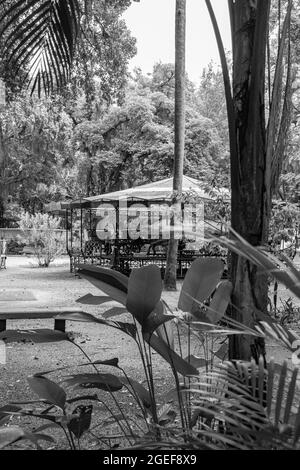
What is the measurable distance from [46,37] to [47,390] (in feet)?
5.30

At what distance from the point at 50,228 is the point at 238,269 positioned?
49.0 feet

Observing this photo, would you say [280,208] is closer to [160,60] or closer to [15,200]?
[160,60]

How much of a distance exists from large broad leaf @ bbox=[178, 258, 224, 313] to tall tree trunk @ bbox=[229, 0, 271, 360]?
8.4 inches

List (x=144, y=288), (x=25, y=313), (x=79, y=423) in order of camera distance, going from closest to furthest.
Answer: (x=144, y=288) < (x=79, y=423) < (x=25, y=313)

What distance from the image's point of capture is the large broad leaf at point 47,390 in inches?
59.7

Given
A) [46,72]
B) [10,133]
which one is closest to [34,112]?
[10,133]

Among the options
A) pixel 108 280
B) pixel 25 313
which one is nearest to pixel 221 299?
pixel 108 280

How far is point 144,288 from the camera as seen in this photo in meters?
1.32

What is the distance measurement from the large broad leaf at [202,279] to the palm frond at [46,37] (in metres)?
1.21

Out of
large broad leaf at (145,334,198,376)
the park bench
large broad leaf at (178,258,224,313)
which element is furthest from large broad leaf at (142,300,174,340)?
the park bench

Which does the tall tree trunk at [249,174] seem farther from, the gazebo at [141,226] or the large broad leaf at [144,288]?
the gazebo at [141,226]

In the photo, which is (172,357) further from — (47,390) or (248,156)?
(248,156)
